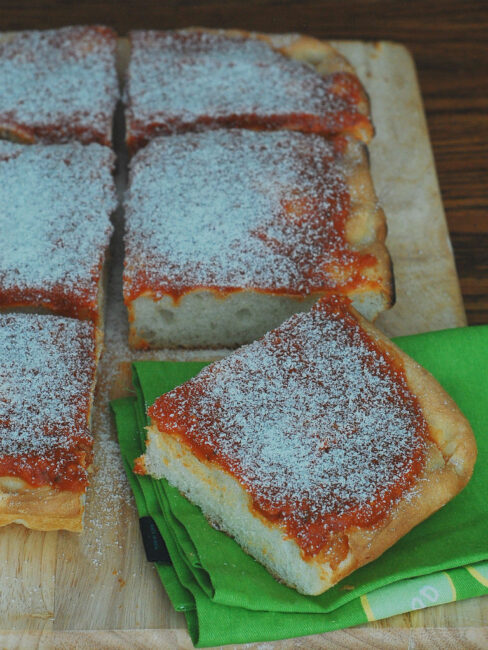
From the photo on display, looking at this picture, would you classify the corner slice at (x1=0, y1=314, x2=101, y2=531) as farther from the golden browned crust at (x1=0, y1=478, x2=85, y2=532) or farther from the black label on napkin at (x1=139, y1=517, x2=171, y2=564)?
the black label on napkin at (x1=139, y1=517, x2=171, y2=564)

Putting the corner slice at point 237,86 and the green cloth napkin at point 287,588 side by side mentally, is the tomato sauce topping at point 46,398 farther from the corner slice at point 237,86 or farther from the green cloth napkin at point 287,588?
the corner slice at point 237,86

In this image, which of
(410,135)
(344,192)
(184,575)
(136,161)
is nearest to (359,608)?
(184,575)

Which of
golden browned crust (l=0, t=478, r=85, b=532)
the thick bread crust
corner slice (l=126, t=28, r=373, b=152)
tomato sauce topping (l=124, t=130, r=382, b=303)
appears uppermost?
the thick bread crust

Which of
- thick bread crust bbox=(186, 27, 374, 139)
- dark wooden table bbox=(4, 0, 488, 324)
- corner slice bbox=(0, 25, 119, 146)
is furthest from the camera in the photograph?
dark wooden table bbox=(4, 0, 488, 324)

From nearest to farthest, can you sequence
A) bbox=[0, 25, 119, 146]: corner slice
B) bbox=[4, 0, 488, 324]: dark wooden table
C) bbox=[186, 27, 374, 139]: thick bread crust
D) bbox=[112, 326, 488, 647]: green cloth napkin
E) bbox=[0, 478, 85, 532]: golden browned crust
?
1. bbox=[112, 326, 488, 647]: green cloth napkin
2. bbox=[0, 478, 85, 532]: golden browned crust
3. bbox=[0, 25, 119, 146]: corner slice
4. bbox=[186, 27, 374, 139]: thick bread crust
5. bbox=[4, 0, 488, 324]: dark wooden table

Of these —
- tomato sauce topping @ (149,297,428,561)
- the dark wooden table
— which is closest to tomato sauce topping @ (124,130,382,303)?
tomato sauce topping @ (149,297,428,561)

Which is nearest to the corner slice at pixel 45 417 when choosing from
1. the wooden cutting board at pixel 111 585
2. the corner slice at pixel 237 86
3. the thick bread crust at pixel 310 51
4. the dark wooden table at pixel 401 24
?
the wooden cutting board at pixel 111 585

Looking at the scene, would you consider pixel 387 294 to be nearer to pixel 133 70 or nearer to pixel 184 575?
pixel 184 575
